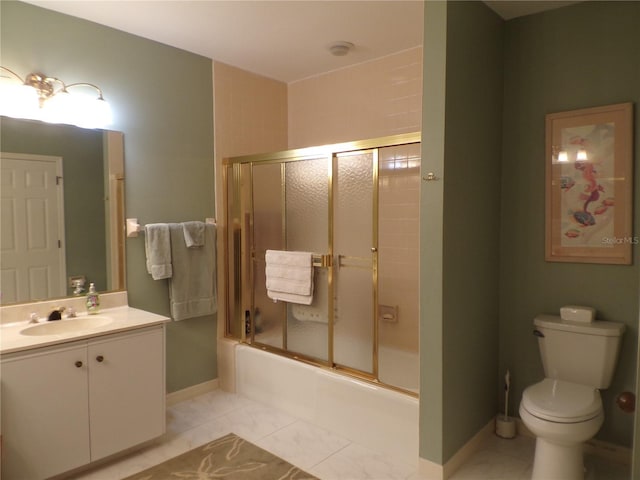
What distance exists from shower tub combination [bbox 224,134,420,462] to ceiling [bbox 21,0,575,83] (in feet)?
2.40

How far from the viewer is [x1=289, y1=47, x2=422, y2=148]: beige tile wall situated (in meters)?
3.10

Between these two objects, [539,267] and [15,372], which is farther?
[539,267]

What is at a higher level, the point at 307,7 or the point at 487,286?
the point at 307,7

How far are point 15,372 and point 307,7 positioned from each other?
2.31m

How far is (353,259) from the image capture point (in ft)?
8.84

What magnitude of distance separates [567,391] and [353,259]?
1.29 metres

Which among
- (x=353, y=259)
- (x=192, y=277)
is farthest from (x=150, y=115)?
(x=353, y=259)

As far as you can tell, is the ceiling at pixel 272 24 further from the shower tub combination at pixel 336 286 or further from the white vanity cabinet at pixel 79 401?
the white vanity cabinet at pixel 79 401

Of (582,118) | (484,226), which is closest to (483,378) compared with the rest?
(484,226)

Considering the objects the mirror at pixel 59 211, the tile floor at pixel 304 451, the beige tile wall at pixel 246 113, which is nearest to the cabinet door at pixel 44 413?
the tile floor at pixel 304 451

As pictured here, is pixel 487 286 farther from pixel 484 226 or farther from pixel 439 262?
pixel 439 262

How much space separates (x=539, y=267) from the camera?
101 inches

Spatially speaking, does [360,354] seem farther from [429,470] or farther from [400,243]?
[400,243]

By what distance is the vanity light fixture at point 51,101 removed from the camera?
2318 millimetres
